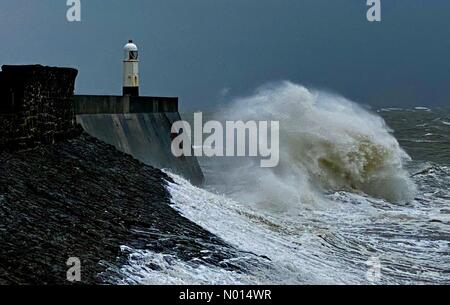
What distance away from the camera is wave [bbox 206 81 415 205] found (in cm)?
1138

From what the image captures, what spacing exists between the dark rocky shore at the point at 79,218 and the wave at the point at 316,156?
11.6 feet

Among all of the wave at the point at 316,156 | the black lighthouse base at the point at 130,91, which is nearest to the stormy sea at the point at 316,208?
the wave at the point at 316,156

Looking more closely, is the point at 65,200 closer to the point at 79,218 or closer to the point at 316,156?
the point at 79,218

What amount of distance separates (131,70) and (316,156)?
4.23m

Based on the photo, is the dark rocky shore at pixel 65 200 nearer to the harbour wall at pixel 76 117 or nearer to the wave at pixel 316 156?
the harbour wall at pixel 76 117

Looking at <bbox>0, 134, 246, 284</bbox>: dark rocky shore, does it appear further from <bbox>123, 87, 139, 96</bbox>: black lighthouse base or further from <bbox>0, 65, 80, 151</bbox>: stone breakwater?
<bbox>123, 87, 139, 96</bbox>: black lighthouse base

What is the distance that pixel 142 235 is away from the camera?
5.25 m

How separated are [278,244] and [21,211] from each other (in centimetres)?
240

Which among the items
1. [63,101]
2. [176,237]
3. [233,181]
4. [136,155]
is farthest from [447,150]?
[176,237]

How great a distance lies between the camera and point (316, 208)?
966 centimetres

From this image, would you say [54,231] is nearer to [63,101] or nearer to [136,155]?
[63,101]

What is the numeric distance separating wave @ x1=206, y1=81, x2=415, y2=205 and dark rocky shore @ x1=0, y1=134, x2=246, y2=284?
11.6ft

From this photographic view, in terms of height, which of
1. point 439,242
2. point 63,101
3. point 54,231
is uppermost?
point 63,101

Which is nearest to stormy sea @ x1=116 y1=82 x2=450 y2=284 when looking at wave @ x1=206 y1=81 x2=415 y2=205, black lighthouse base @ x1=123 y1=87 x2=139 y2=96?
wave @ x1=206 y1=81 x2=415 y2=205
